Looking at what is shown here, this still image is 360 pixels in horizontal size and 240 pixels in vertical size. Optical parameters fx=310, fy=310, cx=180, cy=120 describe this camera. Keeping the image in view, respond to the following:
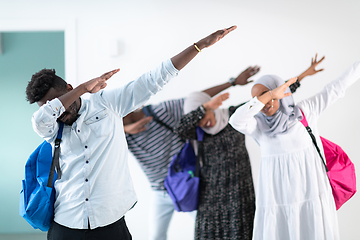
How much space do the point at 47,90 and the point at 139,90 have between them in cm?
36

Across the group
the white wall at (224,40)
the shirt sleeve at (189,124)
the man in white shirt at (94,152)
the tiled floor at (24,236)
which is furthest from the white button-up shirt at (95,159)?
the tiled floor at (24,236)

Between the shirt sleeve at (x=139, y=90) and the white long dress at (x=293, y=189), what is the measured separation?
65 centimetres

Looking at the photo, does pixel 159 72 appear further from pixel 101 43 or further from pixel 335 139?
pixel 335 139

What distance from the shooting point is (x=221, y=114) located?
212 cm

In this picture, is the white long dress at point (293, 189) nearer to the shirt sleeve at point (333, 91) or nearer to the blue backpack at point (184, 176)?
the shirt sleeve at point (333, 91)

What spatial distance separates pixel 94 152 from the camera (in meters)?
1.31

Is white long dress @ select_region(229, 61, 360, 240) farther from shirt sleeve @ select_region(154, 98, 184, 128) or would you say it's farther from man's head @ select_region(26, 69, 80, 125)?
man's head @ select_region(26, 69, 80, 125)

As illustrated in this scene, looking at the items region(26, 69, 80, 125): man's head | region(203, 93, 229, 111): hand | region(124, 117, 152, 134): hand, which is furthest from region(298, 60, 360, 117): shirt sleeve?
region(26, 69, 80, 125): man's head

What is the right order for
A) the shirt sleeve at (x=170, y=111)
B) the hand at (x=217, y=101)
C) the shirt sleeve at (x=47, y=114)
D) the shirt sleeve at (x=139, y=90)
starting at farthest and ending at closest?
the shirt sleeve at (x=170, y=111) → the hand at (x=217, y=101) → the shirt sleeve at (x=139, y=90) → the shirt sleeve at (x=47, y=114)

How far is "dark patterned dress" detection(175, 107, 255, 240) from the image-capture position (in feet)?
6.84

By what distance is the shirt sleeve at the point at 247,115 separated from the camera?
1711 mm

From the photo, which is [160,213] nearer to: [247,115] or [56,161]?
[247,115]

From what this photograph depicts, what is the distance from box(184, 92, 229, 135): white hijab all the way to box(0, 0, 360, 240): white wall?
1.81ft

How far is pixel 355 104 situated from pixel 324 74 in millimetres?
381
